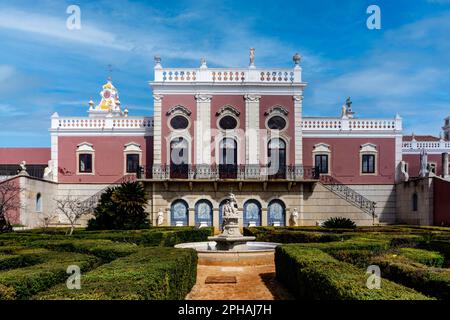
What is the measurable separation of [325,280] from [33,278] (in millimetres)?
5157

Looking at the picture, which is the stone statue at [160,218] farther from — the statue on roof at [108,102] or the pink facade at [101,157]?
the statue on roof at [108,102]

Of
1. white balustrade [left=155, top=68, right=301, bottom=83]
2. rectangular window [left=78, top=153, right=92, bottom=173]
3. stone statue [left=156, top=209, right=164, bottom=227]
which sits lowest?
stone statue [left=156, top=209, right=164, bottom=227]

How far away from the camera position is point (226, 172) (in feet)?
101

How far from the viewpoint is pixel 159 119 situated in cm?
3109

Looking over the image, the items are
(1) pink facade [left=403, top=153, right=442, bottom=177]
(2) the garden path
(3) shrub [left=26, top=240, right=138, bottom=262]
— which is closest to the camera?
(2) the garden path

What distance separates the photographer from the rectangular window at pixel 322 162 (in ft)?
109

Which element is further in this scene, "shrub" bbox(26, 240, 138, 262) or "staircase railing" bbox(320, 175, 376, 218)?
"staircase railing" bbox(320, 175, 376, 218)

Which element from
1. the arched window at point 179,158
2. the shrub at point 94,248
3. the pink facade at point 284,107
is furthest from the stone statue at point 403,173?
the shrub at point 94,248

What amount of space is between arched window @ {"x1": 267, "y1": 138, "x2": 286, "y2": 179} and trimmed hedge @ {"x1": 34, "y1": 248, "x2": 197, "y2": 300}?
19722 millimetres

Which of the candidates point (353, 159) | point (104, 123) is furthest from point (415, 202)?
point (104, 123)

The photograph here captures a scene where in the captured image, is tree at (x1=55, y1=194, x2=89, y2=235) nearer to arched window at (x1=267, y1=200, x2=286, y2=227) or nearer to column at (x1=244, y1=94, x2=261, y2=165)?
column at (x1=244, y1=94, x2=261, y2=165)

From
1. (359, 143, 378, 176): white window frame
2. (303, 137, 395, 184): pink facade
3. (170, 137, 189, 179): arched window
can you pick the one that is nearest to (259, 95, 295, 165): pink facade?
(303, 137, 395, 184): pink facade

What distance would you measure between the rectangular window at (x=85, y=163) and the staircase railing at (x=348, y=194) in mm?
16949

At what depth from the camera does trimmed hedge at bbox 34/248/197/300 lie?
6.46 metres
